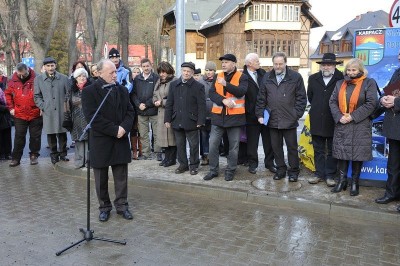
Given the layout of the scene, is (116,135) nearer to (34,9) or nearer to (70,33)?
(70,33)

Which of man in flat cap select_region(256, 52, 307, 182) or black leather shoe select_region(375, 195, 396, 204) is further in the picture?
man in flat cap select_region(256, 52, 307, 182)

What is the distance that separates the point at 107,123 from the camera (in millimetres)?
5559

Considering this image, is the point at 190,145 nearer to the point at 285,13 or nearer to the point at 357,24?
the point at 285,13

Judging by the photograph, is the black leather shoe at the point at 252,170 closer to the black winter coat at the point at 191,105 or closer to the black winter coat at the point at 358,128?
the black winter coat at the point at 191,105

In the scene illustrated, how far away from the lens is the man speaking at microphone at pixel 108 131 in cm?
555

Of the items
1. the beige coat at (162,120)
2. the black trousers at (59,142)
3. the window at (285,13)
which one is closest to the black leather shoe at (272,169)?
the beige coat at (162,120)

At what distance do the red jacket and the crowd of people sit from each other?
2 cm

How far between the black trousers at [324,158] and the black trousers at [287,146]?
0.32 metres

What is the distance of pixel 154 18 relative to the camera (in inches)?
2408

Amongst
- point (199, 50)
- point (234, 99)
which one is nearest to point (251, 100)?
point (234, 99)

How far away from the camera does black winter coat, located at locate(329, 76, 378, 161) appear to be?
20.3 feet

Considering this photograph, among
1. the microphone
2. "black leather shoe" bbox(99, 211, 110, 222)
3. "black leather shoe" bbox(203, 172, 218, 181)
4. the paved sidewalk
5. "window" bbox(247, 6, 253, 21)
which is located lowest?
"black leather shoe" bbox(99, 211, 110, 222)

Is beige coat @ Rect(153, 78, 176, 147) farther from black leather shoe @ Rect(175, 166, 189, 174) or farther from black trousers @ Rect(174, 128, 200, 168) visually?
black leather shoe @ Rect(175, 166, 189, 174)

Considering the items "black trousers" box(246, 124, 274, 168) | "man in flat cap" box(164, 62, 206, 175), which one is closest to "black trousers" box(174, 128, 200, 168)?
"man in flat cap" box(164, 62, 206, 175)
